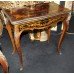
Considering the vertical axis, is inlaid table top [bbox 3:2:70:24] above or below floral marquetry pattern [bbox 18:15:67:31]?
above

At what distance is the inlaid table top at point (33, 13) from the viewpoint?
181 centimetres

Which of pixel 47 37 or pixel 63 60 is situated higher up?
pixel 47 37

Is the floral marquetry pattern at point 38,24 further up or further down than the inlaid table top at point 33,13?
further down

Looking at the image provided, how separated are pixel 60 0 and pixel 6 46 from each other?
119cm

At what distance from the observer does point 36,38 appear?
2.79 meters

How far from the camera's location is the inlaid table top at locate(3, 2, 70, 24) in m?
1.81

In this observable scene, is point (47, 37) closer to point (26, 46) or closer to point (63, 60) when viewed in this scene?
point (26, 46)

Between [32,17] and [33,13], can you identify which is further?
[33,13]

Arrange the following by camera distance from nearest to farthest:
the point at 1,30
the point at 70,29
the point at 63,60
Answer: the point at 63,60
the point at 1,30
the point at 70,29

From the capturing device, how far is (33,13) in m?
1.96

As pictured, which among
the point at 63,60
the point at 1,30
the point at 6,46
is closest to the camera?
the point at 63,60

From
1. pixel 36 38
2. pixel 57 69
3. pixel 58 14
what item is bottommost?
pixel 57 69

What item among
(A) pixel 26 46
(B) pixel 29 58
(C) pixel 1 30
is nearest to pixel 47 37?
(A) pixel 26 46

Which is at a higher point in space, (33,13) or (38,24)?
(33,13)
